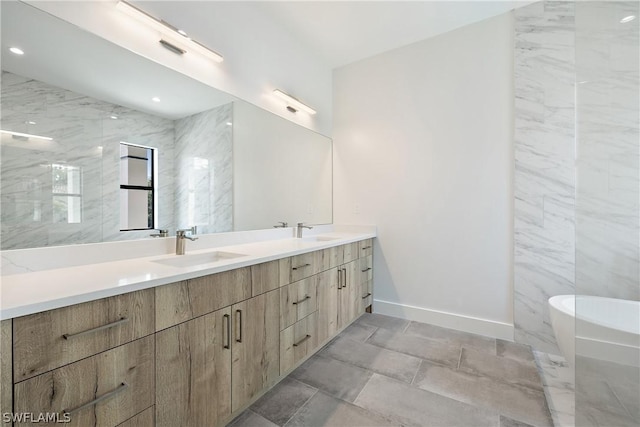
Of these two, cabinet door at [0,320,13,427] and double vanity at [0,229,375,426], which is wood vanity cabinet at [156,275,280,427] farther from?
cabinet door at [0,320,13,427]

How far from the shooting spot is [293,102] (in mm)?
2588

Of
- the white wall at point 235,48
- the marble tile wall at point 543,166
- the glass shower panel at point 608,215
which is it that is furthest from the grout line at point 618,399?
the white wall at point 235,48

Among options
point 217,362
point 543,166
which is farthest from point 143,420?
point 543,166

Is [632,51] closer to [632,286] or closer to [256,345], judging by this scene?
[632,286]

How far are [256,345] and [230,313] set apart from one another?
284mm

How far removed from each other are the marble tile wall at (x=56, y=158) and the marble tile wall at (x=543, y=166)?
279 centimetres

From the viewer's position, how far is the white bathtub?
1270 mm

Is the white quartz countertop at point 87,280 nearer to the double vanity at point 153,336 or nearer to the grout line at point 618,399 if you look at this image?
the double vanity at point 153,336

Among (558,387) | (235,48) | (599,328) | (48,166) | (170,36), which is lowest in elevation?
(558,387)

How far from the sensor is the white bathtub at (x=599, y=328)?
1270 millimetres

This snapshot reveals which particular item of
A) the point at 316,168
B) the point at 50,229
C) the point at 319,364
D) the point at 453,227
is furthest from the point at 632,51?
the point at 50,229

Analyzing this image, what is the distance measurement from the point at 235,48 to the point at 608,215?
103 inches

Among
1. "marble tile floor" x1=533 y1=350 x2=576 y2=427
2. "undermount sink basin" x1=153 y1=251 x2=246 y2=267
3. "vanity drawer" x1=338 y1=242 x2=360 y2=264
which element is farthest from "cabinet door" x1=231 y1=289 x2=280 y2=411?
"marble tile floor" x1=533 y1=350 x2=576 y2=427

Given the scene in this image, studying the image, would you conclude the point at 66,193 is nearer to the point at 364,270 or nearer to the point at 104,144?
the point at 104,144
